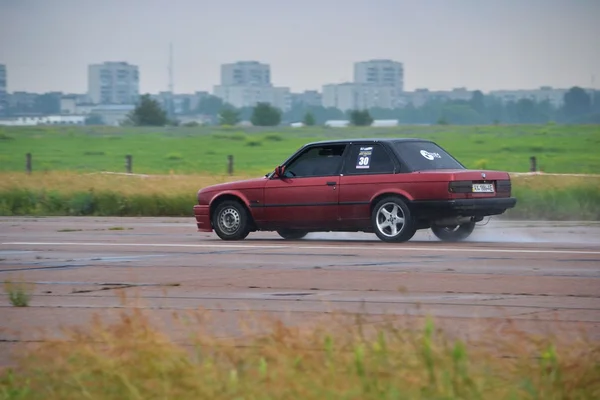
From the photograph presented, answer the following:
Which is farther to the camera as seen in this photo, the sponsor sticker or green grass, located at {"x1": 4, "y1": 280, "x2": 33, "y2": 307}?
the sponsor sticker

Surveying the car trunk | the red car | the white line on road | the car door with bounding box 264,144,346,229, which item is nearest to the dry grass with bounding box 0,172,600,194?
the red car

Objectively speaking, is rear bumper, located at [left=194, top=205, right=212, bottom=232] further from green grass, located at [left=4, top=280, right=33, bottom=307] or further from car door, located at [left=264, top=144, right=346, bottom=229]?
green grass, located at [left=4, top=280, right=33, bottom=307]

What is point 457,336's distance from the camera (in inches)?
344

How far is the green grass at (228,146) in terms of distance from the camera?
75.7 m

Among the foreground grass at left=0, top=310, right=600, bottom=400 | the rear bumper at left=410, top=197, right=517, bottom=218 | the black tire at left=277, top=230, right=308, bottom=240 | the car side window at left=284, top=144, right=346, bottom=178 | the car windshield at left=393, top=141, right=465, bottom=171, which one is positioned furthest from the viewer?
the black tire at left=277, top=230, right=308, bottom=240

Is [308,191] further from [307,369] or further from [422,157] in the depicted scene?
[307,369]

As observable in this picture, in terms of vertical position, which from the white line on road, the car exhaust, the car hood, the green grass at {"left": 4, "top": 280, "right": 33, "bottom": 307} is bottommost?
the white line on road

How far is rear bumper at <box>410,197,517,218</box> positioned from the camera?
16562 mm

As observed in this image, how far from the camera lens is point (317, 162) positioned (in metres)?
18.2

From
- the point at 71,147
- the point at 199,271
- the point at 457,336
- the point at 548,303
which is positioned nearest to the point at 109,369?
the point at 457,336

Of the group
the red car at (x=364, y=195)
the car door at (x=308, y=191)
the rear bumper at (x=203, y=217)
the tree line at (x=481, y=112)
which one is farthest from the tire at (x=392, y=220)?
the tree line at (x=481, y=112)

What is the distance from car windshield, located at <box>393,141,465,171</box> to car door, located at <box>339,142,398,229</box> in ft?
0.67

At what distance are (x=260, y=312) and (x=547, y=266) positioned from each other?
4756 mm

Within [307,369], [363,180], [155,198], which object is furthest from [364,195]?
[155,198]
